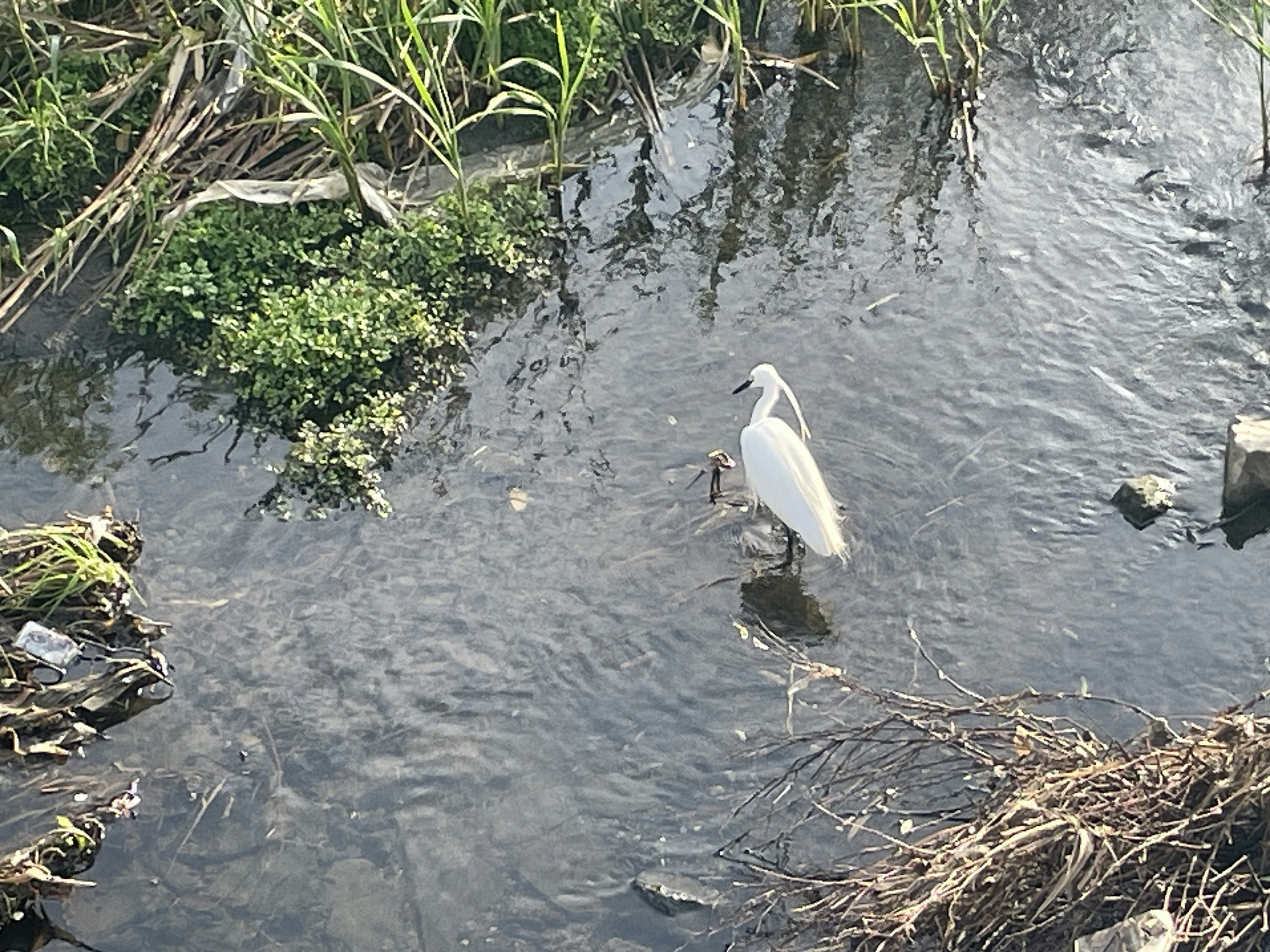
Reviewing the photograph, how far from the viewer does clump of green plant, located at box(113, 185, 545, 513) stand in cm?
579

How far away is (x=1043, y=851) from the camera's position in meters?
3.72

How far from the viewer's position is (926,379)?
588cm

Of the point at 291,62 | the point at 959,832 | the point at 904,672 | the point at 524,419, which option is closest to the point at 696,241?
the point at 524,419

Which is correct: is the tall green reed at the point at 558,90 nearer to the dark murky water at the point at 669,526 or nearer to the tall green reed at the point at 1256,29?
the dark murky water at the point at 669,526

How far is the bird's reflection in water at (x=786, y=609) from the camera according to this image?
5043mm

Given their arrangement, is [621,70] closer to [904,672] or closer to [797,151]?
[797,151]

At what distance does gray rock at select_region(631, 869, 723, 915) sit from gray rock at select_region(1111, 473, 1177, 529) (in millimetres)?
2136

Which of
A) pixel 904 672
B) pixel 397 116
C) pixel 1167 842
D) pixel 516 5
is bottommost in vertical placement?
pixel 904 672

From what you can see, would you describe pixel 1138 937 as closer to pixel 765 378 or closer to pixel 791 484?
pixel 791 484

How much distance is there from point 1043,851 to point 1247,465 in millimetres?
2040

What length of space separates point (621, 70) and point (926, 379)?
2.49 meters

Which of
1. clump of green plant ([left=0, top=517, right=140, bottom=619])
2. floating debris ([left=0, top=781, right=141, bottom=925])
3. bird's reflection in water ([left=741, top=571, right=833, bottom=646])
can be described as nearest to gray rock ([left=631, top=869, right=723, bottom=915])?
bird's reflection in water ([left=741, top=571, right=833, bottom=646])

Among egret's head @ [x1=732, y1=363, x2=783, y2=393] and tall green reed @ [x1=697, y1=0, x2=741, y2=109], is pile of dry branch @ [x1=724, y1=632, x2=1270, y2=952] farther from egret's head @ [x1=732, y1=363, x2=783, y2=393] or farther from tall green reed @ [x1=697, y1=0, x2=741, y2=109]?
tall green reed @ [x1=697, y1=0, x2=741, y2=109]

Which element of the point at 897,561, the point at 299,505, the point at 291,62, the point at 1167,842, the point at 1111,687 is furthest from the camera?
the point at 291,62
